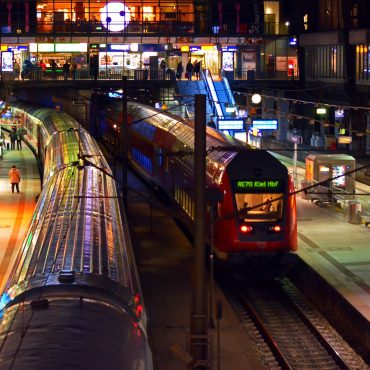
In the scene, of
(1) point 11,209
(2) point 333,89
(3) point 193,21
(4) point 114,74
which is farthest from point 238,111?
(1) point 11,209

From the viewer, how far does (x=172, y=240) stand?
27.4 m

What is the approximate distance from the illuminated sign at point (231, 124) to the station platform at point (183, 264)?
8117 millimetres

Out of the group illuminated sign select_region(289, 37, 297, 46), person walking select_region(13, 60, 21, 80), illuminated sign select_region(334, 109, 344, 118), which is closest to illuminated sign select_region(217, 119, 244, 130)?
illuminated sign select_region(334, 109, 344, 118)

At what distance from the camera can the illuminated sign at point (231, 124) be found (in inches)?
1689

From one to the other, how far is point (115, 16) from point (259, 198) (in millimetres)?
47003

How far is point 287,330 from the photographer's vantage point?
1891 cm

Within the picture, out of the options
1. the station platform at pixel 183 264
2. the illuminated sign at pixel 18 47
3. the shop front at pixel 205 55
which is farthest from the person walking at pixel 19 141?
the station platform at pixel 183 264

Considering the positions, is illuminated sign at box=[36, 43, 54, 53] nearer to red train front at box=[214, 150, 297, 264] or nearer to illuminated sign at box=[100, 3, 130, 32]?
illuminated sign at box=[100, 3, 130, 32]

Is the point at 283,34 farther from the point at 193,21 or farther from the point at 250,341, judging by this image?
the point at 250,341

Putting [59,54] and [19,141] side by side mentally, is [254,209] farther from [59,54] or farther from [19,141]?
[59,54]

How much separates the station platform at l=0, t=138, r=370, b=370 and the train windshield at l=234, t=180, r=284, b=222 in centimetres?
186

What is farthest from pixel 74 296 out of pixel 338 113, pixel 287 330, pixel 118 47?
pixel 118 47

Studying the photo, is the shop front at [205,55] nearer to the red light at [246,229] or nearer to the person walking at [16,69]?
the person walking at [16,69]

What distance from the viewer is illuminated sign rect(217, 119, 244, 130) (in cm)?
4291
